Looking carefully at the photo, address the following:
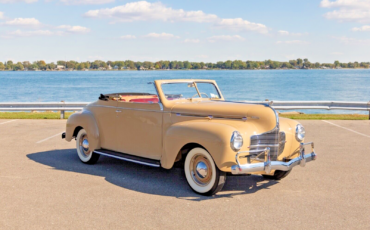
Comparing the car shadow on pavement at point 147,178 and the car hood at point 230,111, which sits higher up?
the car hood at point 230,111

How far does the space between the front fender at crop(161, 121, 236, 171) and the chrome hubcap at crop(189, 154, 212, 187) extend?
0.90 ft

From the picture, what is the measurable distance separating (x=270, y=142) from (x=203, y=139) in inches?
39.9

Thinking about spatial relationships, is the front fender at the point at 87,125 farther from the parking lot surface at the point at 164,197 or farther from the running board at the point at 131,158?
the parking lot surface at the point at 164,197

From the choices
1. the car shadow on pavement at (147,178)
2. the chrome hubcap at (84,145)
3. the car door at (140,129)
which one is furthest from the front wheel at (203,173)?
the chrome hubcap at (84,145)

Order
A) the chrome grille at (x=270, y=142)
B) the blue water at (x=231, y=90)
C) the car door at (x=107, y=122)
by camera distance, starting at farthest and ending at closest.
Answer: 1. the blue water at (x=231, y=90)
2. the car door at (x=107, y=122)
3. the chrome grille at (x=270, y=142)

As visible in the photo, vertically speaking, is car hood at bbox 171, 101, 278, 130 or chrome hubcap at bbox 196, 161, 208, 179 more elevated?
car hood at bbox 171, 101, 278, 130

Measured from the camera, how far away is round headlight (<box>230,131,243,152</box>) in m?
5.38

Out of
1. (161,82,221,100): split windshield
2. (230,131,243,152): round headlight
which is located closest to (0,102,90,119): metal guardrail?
(161,82,221,100): split windshield

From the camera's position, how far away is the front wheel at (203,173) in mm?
5578

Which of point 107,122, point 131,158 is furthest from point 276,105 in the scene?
point 131,158

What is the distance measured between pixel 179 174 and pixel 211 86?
180 centimetres

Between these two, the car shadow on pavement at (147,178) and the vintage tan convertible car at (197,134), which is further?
the car shadow on pavement at (147,178)

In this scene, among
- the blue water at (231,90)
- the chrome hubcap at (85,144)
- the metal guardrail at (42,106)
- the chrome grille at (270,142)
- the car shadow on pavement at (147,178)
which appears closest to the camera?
the chrome grille at (270,142)

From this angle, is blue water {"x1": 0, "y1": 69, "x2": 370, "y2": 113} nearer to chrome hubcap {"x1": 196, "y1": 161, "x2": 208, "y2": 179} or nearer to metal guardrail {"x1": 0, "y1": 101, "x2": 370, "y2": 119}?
metal guardrail {"x1": 0, "y1": 101, "x2": 370, "y2": 119}
